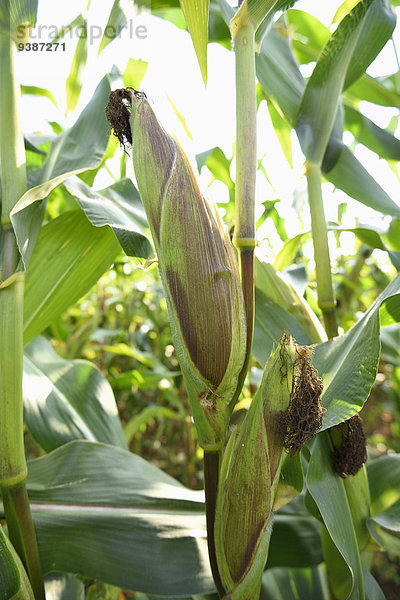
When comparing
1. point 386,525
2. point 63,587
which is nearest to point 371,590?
point 386,525

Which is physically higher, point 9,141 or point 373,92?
point 373,92

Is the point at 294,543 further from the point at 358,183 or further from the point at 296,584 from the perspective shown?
the point at 358,183

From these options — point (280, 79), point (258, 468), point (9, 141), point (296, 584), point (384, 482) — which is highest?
point (280, 79)

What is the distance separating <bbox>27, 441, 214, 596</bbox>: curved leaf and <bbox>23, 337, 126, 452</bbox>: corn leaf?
63mm

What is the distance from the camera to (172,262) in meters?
0.37

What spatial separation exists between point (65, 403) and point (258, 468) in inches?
15.7

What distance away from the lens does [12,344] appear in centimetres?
42

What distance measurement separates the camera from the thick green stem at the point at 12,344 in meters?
0.41

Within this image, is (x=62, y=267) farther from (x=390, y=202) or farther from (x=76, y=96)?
(x=390, y=202)

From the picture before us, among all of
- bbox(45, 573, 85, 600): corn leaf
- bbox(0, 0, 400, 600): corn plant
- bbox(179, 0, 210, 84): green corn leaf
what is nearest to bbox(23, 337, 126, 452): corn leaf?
bbox(0, 0, 400, 600): corn plant

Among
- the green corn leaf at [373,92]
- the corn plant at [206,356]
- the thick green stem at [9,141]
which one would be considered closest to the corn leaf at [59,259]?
the corn plant at [206,356]

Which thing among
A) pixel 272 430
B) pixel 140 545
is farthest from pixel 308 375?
pixel 140 545

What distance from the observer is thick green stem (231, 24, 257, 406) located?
1.34 ft

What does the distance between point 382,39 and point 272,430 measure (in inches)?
20.5
